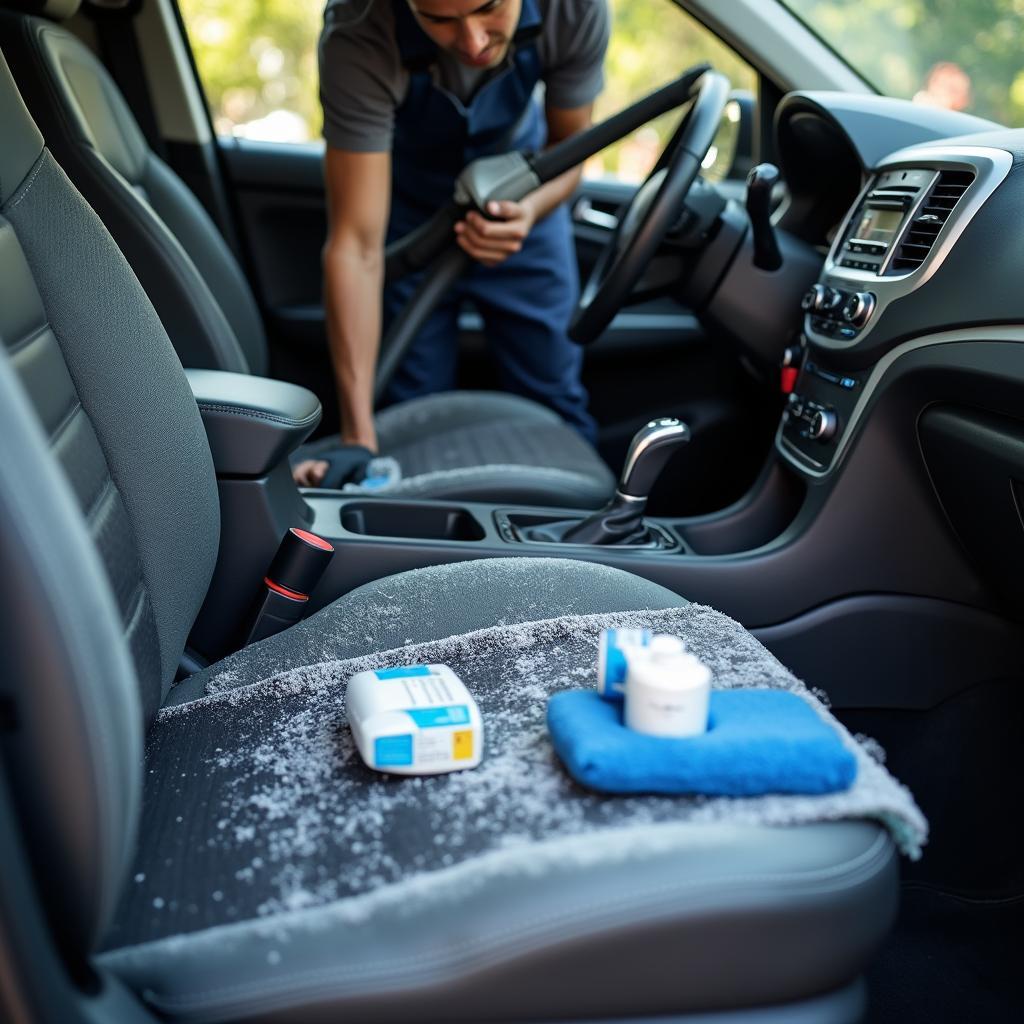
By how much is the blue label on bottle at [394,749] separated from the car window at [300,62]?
1.29 meters

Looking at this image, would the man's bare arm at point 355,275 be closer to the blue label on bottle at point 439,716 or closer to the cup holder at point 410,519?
the cup holder at point 410,519

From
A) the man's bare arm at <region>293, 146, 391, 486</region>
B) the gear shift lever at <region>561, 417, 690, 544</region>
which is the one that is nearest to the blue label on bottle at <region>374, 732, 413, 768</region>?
the gear shift lever at <region>561, 417, 690, 544</region>

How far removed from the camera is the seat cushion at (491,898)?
673mm

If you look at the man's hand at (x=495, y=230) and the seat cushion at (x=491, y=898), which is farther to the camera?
the man's hand at (x=495, y=230)

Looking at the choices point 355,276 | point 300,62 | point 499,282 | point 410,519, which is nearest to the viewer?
point 410,519

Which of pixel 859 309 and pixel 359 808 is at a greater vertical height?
pixel 859 309

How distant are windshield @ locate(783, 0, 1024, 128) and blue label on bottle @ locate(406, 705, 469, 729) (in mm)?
1101

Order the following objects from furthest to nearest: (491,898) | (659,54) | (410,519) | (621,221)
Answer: (659,54) < (621,221) < (410,519) < (491,898)

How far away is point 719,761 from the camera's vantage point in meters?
0.74

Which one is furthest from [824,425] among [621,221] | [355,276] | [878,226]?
[355,276]

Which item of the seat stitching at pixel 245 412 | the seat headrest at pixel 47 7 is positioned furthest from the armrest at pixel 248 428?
the seat headrest at pixel 47 7

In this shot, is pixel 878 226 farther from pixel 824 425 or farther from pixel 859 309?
pixel 824 425

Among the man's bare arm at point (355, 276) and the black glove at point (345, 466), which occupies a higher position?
the man's bare arm at point (355, 276)

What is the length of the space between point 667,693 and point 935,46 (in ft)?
4.70
